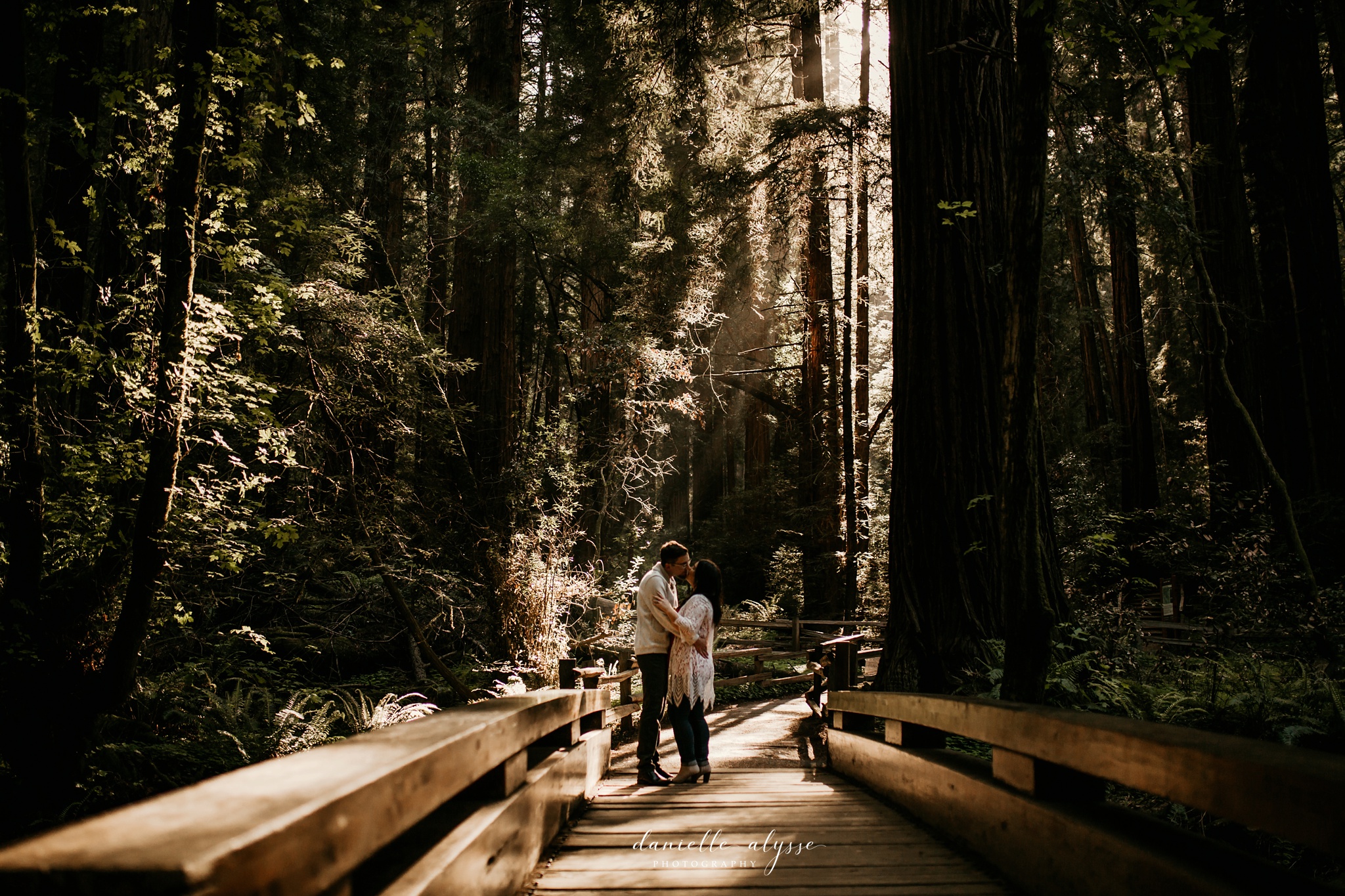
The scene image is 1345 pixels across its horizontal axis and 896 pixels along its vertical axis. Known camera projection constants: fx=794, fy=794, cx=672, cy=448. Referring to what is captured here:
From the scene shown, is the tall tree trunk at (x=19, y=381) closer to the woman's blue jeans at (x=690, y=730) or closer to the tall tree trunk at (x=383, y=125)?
the woman's blue jeans at (x=690, y=730)

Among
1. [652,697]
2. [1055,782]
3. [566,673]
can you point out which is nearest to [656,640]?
[652,697]

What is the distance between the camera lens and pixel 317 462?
9.07m

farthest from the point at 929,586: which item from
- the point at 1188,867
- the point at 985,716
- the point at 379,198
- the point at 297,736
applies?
the point at 379,198

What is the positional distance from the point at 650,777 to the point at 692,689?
76cm

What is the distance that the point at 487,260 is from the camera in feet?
51.3

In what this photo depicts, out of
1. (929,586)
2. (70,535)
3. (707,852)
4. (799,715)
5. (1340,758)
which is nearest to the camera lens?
(1340,758)

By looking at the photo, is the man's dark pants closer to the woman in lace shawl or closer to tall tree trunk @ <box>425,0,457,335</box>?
the woman in lace shawl

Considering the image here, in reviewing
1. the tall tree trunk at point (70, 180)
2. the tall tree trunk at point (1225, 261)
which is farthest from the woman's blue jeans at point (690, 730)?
the tall tree trunk at point (1225, 261)

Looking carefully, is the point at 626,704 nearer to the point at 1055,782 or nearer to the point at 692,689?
the point at 692,689

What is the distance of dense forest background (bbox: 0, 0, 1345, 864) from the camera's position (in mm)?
6445

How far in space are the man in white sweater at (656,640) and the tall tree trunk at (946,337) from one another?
191 cm

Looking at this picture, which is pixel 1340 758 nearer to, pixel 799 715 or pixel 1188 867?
pixel 1188 867

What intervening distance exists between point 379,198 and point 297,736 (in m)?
12.2

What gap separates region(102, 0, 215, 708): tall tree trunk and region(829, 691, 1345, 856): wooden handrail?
6222 mm
